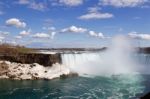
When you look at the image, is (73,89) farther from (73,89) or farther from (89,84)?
(89,84)

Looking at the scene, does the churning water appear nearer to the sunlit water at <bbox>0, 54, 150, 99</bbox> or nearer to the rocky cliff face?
the sunlit water at <bbox>0, 54, 150, 99</bbox>

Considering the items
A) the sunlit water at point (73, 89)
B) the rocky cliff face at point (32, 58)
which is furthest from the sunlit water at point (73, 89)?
the rocky cliff face at point (32, 58)

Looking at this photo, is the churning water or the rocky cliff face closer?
the churning water

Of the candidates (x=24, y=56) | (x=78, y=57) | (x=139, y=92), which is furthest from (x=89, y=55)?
(x=139, y=92)

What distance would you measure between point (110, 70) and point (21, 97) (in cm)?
3325

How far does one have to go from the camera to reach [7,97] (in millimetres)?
39844

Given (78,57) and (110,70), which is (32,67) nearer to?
(78,57)

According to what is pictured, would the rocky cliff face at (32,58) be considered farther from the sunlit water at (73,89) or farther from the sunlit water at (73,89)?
the sunlit water at (73,89)

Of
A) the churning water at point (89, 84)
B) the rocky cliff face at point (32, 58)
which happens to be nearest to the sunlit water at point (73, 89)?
the churning water at point (89, 84)

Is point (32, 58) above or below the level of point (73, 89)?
above

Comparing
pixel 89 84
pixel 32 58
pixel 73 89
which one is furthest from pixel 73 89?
pixel 32 58

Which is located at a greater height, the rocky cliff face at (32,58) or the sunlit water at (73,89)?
the rocky cliff face at (32,58)

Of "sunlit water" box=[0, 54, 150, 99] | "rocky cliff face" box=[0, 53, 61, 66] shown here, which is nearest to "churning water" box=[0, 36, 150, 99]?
"sunlit water" box=[0, 54, 150, 99]

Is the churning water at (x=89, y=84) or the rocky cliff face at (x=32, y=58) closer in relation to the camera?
the churning water at (x=89, y=84)
